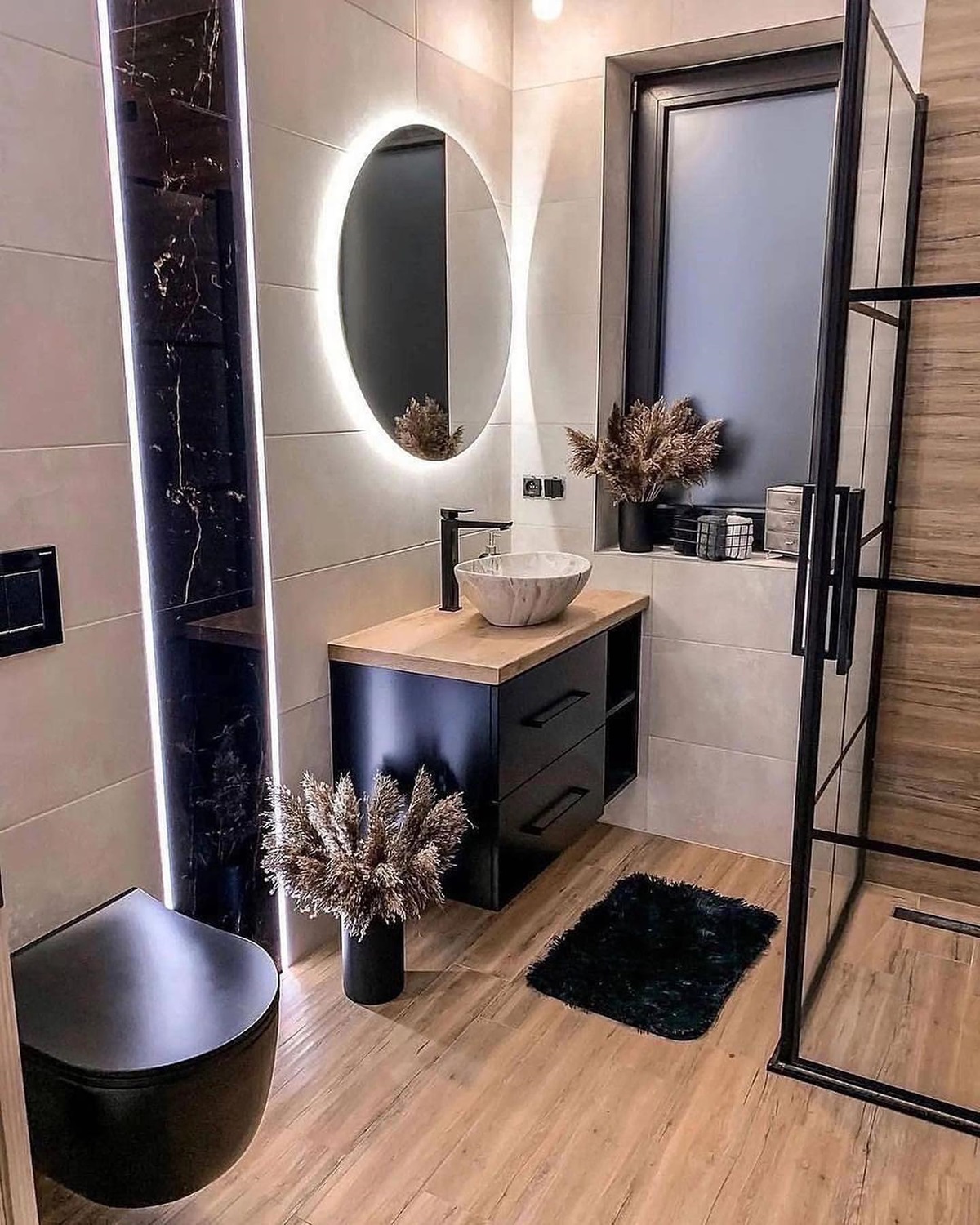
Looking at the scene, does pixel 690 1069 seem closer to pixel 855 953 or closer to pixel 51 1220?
pixel 855 953

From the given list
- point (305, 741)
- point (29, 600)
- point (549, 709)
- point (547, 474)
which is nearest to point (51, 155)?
point (29, 600)

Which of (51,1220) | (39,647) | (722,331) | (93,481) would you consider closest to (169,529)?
(93,481)

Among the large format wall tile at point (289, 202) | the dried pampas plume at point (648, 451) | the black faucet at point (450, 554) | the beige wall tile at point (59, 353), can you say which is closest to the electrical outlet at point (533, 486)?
the dried pampas plume at point (648, 451)

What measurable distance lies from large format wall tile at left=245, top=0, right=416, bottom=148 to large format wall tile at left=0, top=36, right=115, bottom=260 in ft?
1.53

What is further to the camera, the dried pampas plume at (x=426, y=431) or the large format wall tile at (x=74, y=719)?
the dried pampas plume at (x=426, y=431)

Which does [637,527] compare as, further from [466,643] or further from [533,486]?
[466,643]

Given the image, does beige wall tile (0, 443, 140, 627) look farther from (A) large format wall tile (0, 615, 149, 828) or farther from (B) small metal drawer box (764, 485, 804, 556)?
(B) small metal drawer box (764, 485, 804, 556)

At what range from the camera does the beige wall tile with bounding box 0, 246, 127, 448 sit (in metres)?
1.77

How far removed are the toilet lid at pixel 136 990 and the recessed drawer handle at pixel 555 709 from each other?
37.1 inches

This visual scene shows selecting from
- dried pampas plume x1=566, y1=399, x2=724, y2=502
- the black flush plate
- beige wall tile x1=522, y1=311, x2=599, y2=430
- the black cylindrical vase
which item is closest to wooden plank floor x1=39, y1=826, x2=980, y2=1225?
the black cylindrical vase

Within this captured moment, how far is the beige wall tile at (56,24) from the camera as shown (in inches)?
67.5

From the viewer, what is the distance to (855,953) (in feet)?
8.75

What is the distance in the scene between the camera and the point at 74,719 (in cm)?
195

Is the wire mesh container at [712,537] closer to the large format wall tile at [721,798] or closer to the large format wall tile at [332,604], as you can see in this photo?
the large format wall tile at [721,798]
